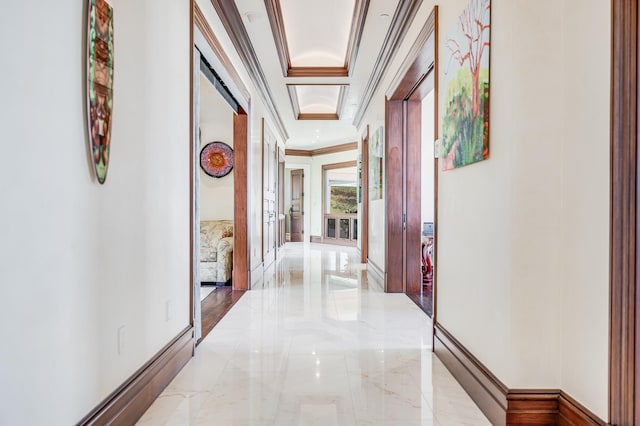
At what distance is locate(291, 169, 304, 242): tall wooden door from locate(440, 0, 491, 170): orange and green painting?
9.18 meters

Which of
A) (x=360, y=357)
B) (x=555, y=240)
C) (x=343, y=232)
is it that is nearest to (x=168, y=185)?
(x=360, y=357)

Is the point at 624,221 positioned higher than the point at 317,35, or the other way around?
the point at 317,35

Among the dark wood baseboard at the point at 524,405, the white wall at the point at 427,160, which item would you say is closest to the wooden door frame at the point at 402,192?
Result: the white wall at the point at 427,160

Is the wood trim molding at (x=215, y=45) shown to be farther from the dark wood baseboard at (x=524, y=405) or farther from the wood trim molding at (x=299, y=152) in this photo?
the wood trim molding at (x=299, y=152)

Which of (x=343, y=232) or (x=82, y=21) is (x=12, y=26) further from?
(x=343, y=232)

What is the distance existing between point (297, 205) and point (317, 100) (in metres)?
5.10

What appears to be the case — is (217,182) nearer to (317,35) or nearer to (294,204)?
(317,35)

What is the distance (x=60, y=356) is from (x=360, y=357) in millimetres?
1743

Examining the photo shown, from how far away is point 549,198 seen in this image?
1604mm

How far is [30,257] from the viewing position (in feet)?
3.71

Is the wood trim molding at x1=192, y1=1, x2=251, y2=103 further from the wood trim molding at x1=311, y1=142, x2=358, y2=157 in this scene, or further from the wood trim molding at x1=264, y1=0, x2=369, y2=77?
the wood trim molding at x1=311, y1=142, x2=358, y2=157

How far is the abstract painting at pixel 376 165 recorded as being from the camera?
4.93 metres

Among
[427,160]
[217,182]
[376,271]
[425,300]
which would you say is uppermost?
[427,160]

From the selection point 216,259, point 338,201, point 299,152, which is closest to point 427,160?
point 216,259
